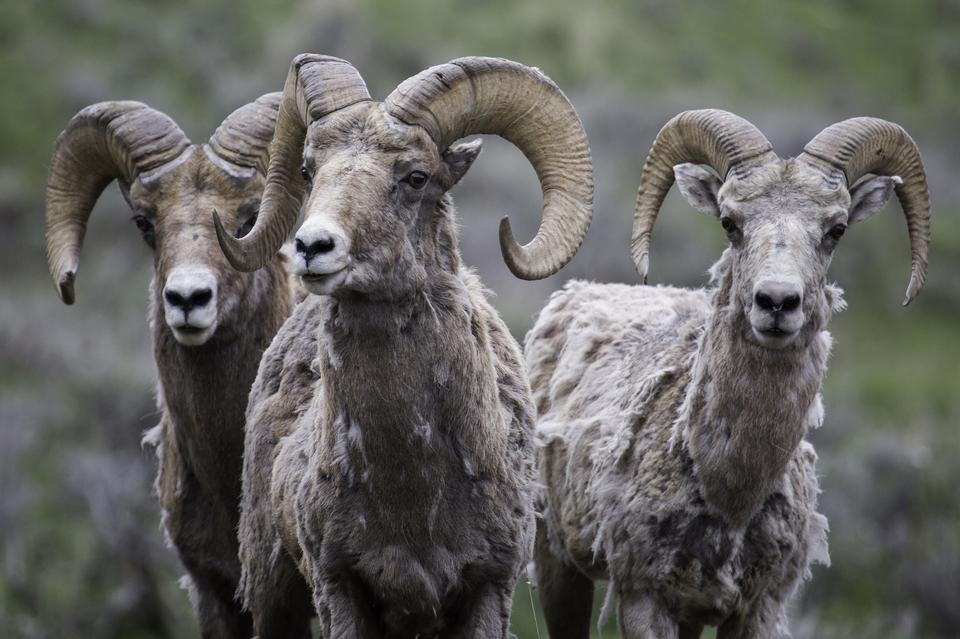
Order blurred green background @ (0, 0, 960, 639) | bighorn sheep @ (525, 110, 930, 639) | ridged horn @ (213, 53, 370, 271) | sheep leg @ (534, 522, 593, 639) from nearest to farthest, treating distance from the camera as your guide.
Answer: ridged horn @ (213, 53, 370, 271) → bighorn sheep @ (525, 110, 930, 639) → sheep leg @ (534, 522, 593, 639) → blurred green background @ (0, 0, 960, 639)

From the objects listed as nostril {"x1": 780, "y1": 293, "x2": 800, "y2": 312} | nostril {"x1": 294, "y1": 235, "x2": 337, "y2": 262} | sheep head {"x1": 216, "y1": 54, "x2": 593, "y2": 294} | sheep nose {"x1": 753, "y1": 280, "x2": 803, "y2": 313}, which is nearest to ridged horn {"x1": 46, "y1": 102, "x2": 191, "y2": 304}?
sheep head {"x1": 216, "y1": 54, "x2": 593, "y2": 294}

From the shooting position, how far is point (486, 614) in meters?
6.04

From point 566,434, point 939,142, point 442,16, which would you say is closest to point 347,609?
point 566,434

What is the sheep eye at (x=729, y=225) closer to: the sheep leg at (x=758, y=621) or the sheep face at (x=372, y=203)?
the sheep face at (x=372, y=203)

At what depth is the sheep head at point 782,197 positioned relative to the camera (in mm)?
6207

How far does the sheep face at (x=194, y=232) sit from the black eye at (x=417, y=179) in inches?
56.1

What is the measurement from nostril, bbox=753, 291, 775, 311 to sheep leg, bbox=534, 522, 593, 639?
273cm

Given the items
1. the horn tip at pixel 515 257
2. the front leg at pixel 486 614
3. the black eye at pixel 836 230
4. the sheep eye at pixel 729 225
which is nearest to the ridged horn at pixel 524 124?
the horn tip at pixel 515 257

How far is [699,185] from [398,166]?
6.44 feet

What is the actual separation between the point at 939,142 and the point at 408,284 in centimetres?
2765

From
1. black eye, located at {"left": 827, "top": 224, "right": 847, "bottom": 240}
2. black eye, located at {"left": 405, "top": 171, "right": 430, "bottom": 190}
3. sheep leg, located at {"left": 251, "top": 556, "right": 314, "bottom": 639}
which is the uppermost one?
black eye, located at {"left": 405, "top": 171, "right": 430, "bottom": 190}

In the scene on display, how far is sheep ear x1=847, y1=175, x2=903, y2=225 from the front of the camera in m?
6.83

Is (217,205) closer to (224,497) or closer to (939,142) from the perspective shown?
(224,497)

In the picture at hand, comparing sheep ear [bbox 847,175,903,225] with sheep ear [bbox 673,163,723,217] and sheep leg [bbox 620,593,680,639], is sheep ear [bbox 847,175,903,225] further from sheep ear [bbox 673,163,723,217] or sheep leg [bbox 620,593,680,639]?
sheep leg [bbox 620,593,680,639]
